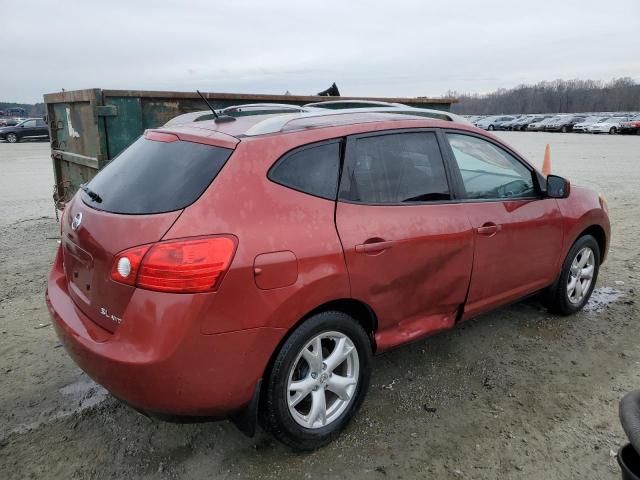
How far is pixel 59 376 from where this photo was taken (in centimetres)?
351

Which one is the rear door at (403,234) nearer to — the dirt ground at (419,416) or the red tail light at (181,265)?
the dirt ground at (419,416)

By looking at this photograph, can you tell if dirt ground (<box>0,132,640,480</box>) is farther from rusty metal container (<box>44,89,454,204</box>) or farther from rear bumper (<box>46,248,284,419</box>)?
rusty metal container (<box>44,89,454,204</box>)

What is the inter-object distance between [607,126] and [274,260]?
48050 mm

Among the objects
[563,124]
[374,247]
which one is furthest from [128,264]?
[563,124]

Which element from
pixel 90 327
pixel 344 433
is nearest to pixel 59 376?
pixel 90 327

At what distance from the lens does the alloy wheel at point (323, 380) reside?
2.65 meters

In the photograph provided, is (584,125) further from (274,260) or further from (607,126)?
(274,260)

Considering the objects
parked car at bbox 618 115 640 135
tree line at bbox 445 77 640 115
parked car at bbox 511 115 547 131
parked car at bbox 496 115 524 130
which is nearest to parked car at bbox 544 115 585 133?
parked car at bbox 511 115 547 131

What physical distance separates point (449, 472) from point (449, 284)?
3.59ft

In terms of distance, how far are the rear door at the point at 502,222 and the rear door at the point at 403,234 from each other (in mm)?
152

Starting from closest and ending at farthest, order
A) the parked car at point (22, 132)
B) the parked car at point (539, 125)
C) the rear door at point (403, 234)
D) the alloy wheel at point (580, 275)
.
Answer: the rear door at point (403, 234)
the alloy wheel at point (580, 275)
the parked car at point (22, 132)
the parked car at point (539, 125)

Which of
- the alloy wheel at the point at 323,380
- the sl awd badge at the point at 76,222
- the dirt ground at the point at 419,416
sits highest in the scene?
the sl awd badge at the point at 76,222

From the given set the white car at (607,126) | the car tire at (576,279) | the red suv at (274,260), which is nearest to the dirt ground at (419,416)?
the car tire at (576,279)

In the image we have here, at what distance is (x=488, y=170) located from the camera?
12.3 ft
